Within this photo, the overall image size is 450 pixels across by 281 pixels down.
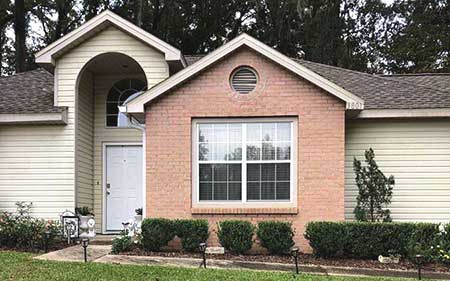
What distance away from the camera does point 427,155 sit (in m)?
11.6

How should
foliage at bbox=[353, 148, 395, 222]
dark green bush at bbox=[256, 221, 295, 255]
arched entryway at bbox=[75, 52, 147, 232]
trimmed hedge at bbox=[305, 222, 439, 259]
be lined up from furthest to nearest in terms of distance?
arched entryway at bbox=[75, 52, 147, 232] < foliage at bbox=[353, 148, 395, 222] < dark green bush at bbox=[256, 221, 295, 255] < trimmed hedge at bbox=[305, 222, 439, 259]

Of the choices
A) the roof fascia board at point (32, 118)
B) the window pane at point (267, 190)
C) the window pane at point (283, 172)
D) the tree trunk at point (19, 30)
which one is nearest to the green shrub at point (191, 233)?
the window pane at point (267, 190)

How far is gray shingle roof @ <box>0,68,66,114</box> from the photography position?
40.7 feet

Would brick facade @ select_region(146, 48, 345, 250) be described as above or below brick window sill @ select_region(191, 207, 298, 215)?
above

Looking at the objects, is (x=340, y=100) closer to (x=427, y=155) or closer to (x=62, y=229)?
(x=427, y=155)

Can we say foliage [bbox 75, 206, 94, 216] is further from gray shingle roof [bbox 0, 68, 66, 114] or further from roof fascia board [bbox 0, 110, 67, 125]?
gray shingle roof [bbox 0, 68, 66, 114]

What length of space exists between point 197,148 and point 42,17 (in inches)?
788

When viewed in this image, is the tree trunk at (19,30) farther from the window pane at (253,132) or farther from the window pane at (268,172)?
the window pane at (268,172)

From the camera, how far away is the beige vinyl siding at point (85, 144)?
41.9 feet

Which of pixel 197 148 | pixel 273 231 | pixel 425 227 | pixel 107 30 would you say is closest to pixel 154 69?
pixel 107 30

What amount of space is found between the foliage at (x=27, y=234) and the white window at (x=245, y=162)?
327cm

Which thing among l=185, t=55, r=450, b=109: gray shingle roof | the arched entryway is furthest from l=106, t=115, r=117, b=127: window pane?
l=185, t=55, r=450, b=109: gray shingle roof

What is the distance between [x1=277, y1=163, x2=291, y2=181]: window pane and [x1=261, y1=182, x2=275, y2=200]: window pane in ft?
0.69

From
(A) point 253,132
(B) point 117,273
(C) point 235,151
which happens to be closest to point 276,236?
(C) point 235,151
